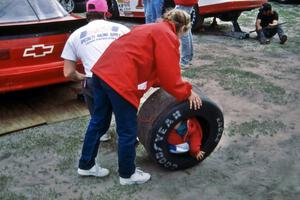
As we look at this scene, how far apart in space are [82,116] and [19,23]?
1243 mm

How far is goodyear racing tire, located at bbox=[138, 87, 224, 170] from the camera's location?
3441mm

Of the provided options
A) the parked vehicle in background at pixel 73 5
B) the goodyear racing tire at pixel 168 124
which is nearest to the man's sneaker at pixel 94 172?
the goodyear racing tire at pixel 168 124

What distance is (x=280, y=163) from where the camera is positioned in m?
3.82

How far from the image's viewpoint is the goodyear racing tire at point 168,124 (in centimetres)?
344

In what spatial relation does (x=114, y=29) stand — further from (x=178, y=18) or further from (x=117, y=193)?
(x=117, y=193)

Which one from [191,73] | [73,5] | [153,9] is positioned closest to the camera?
[191,73]

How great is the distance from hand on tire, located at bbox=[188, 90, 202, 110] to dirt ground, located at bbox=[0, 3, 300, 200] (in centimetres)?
62

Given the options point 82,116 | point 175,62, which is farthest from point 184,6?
point 175,62

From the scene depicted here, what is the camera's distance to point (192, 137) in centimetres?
368

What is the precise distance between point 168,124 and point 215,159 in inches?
28.4

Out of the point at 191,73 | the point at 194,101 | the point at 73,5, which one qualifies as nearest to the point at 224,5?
the point at 191,73

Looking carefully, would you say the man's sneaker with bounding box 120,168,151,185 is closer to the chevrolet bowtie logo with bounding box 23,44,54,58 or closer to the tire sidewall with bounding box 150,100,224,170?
the tire sidewall with bounding box 150,100,224,170

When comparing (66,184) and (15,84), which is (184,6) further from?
(66,184)

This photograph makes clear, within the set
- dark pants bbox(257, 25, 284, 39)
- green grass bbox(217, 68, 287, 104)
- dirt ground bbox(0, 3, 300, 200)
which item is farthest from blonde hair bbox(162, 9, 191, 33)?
dark pants bbox(257, 25, 284, 39)
